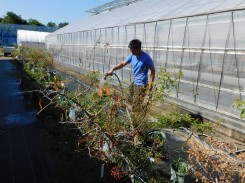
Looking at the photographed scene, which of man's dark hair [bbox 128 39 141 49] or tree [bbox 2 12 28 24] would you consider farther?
tree [bbox 2 12 28 24]

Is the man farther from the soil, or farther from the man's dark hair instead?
the soil

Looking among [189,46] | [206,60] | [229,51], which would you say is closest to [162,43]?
[189,46]

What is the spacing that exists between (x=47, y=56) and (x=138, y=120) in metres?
8.89

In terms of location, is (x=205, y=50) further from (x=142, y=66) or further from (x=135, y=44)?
(x=135, y=44)

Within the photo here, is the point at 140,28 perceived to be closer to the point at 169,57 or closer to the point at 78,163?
the point at 169,57

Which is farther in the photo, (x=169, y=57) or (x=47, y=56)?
(x=47, y=56)

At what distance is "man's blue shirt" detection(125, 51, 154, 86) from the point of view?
16.0ft

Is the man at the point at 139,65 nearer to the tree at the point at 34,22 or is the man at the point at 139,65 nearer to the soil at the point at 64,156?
the soil at the point at 64,156

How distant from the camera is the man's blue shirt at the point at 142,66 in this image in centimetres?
489

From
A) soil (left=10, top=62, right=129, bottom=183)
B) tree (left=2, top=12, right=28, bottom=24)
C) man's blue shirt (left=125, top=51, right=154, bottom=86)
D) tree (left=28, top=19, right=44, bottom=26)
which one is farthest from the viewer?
tree (left=28, top=19, right=44, bottom=26)

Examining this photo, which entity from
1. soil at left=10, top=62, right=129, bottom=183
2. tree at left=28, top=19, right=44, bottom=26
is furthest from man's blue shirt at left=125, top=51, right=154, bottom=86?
tree at left=28, top=19, right=44, bottom=26

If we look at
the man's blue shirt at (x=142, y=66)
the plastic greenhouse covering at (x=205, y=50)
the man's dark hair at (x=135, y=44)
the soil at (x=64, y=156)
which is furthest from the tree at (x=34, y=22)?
the man's dark hair at (x=135, y=44)

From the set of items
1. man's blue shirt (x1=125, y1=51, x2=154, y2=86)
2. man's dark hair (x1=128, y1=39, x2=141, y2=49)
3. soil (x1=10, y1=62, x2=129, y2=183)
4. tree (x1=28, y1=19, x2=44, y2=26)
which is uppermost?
tree (x1=28, y1=19, x2=44, y2=26)

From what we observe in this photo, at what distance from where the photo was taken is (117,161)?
3328 mm
